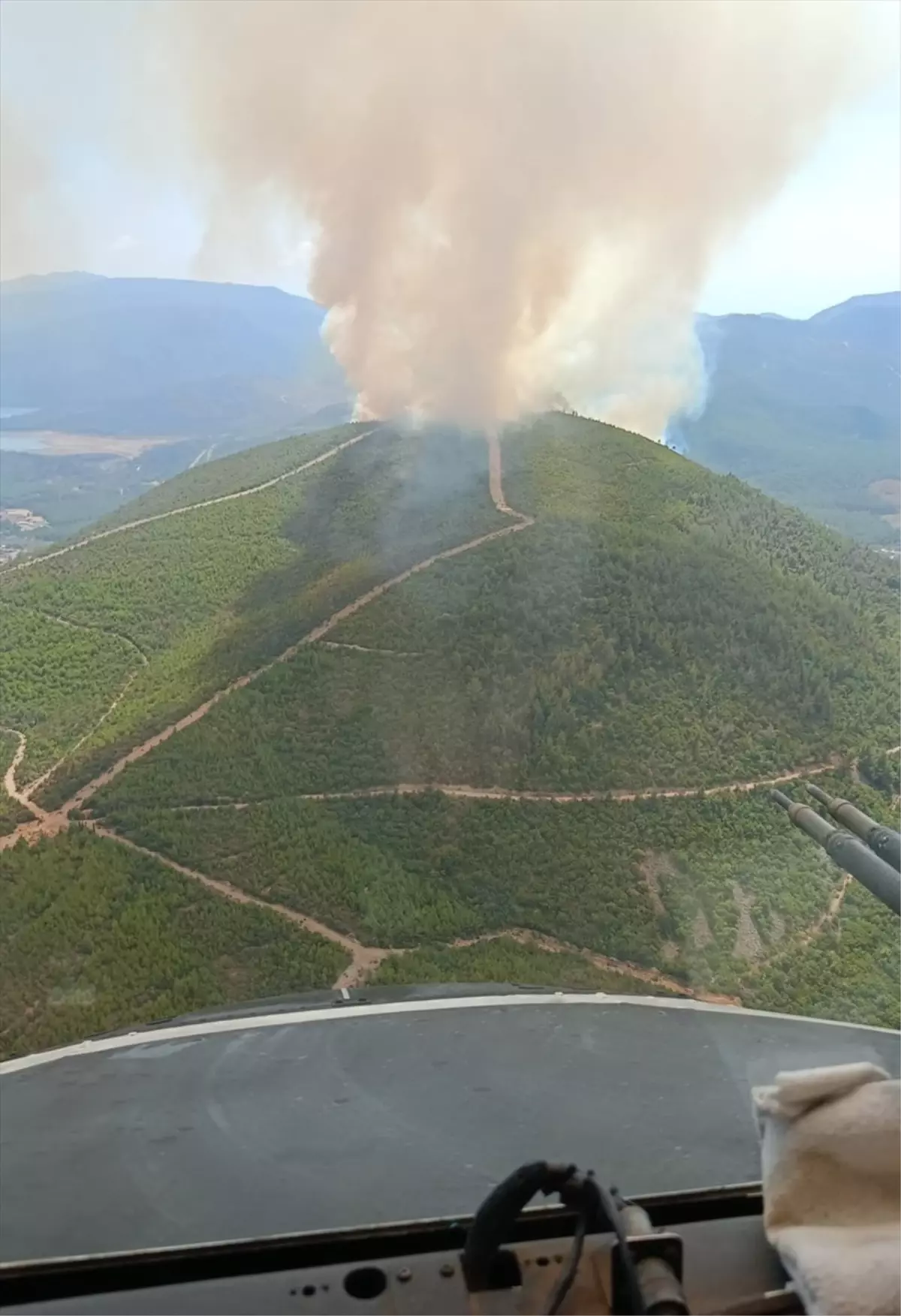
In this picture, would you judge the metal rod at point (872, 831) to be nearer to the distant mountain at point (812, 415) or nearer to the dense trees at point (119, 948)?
the dense trees at point (119, 948)

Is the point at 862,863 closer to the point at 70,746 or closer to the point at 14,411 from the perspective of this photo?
the point at 70,746

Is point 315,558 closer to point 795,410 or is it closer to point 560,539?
point 560,539

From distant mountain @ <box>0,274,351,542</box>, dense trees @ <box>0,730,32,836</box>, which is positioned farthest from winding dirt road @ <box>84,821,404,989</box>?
distant mountain @ <box>0,274,351,542</box>

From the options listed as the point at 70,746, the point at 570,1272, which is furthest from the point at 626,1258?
the point at 70,746

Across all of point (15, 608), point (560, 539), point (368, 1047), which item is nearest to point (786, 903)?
point (368, 1047)

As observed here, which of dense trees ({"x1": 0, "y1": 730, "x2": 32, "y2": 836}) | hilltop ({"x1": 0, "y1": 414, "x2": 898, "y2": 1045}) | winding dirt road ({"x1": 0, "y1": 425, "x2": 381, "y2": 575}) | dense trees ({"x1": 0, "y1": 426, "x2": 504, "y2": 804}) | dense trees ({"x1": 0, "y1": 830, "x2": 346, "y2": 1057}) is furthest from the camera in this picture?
winding dirt road ({"x1": 0, "y1": 425, "x2": 381, "y2": 575})

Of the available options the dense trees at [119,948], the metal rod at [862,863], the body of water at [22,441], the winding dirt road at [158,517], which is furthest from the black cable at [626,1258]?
the body of water at [22,441]

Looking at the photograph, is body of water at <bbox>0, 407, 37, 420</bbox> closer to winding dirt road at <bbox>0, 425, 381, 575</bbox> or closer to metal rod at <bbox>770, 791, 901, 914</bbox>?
winding dirt road at <bbox>0, 425, 381, 575</bbox>

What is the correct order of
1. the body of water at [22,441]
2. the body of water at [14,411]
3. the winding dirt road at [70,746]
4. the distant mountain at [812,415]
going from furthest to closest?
the body of water at [14,411], the body of water at [22,441], the distant mountain at [812,415], the winding dirt road at [70,746]
